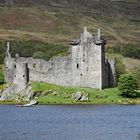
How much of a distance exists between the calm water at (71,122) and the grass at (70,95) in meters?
5.09

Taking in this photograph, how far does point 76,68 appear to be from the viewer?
364 feet

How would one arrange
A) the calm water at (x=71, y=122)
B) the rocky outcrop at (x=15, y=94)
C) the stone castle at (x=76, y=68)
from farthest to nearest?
the stone castle at (x=76, y=68) < the rocky outcrop at (x=15, y=94) < the calm water at (x=71, y=122)

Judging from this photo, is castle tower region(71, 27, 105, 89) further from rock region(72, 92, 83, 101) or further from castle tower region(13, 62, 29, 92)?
A: castle tower region(13, 62, 29, 92)

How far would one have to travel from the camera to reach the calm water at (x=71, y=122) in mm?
63562

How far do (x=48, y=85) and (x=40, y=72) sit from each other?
126 inches

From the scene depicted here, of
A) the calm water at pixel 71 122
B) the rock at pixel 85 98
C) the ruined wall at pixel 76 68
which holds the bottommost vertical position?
the calm water at pixel 71 122

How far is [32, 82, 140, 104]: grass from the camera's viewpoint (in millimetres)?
103562

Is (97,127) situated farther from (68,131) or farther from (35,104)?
(35,104)

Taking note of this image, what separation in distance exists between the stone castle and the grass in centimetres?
261

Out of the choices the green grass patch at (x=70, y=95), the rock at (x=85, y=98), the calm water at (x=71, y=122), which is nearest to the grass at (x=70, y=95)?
the green grass patch at (x=70, y=95)

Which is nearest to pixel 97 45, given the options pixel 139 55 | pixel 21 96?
pixel 21 96

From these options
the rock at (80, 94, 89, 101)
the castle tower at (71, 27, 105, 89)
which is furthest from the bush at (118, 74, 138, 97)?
the rock at (80, 94, 89, 101)

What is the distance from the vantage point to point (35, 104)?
10200 centimetres

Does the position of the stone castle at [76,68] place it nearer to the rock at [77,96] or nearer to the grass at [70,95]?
the grass at [70,95]
